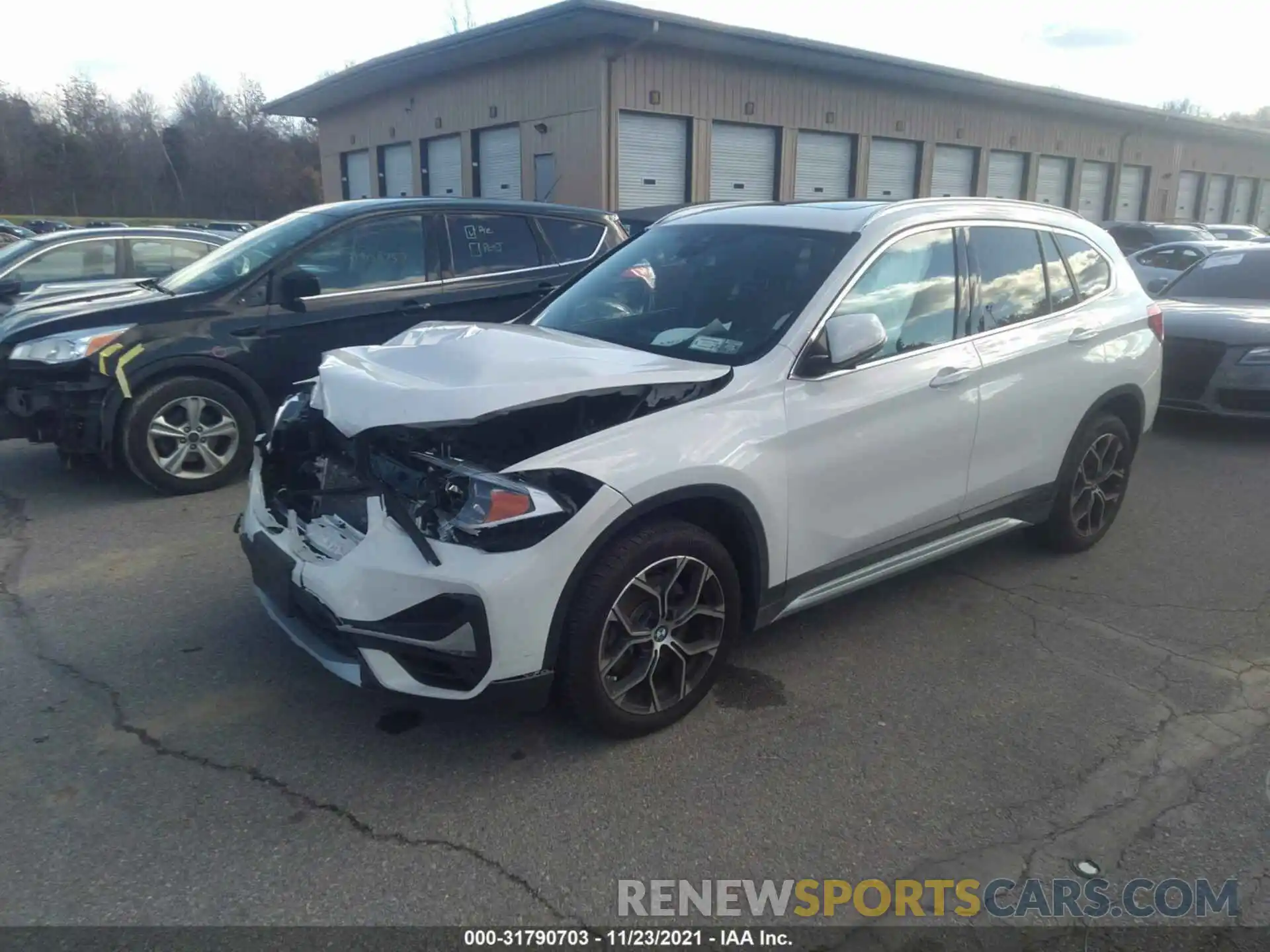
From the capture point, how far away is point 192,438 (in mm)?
5938

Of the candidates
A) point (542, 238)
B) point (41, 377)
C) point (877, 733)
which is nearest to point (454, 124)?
point (542, 238)

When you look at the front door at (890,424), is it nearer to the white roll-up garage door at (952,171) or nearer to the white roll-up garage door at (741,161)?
the white roll-up garage door at (741,161)

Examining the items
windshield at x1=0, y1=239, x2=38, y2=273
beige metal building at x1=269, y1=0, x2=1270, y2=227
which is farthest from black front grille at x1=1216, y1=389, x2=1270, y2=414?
beige metal building at x1=269, y1=0, x2=1270, y2=227

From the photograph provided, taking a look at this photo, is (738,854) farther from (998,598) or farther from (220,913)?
(998,598)

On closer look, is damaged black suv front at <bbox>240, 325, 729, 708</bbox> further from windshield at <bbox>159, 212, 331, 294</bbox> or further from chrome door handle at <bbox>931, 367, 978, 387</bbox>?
windshield at <bbox>159, 212, 331, 294</bbox>

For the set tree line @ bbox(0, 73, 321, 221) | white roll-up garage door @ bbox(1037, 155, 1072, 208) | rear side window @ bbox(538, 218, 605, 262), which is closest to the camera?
rear side window @ bbox(538, 218, 605, 262)

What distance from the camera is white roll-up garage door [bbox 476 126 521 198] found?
71.2 feet

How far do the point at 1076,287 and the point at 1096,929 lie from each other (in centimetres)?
336

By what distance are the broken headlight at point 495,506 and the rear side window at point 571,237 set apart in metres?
4.50

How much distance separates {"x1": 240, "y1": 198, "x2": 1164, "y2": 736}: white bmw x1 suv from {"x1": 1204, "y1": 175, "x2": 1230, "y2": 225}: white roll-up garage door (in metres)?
40.0

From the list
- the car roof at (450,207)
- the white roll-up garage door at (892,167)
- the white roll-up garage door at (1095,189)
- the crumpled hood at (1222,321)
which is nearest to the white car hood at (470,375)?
the car roof at (450,207)

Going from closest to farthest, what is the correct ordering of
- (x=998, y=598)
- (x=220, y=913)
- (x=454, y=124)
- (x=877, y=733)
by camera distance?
(x=220, y=913) → (x=877, y=733) → (x=998, y=598) → (x=454, y=124)

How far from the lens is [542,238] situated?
23.6ft

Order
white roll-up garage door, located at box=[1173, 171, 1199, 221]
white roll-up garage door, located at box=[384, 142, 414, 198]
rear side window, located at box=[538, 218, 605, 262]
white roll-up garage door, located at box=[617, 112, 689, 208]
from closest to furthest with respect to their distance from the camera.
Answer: rear side window, located at box=[538, 218, 605, 262], white roll-up garage door, located at box=[617, 112, 689, 208], white roll-up garage door, located at box=[384, 142, 414, 198], white roll-up garage door, located at box=[1173, 171, 1199, 221]
